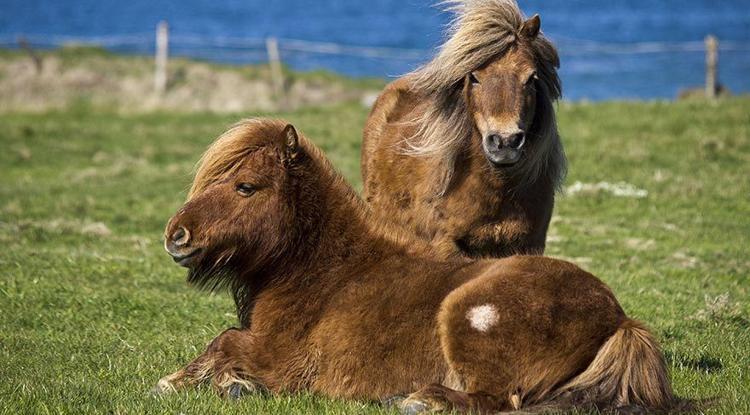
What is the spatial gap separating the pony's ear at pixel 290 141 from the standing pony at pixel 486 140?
1.39m

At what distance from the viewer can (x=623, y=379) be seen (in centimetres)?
513

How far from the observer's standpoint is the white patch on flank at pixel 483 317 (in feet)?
17.2

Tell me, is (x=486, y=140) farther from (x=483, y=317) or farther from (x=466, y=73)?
(x=483, y=317)

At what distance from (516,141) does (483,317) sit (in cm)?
183

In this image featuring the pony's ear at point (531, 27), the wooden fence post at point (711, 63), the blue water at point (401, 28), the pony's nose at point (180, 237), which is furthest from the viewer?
the blue water at point (401, 28)

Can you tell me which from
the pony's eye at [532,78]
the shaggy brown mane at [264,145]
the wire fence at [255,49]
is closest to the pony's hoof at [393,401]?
the shaggy brown mane at [264,145]

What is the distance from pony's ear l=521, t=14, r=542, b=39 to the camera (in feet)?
23.8

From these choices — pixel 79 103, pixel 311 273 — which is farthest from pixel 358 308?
pixel 79 103

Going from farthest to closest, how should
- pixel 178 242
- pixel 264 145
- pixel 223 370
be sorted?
pixel 264 145 → pixel 223 370 → pixel 178 242

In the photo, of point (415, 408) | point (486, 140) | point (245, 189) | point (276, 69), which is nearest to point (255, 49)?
point (276, 69)

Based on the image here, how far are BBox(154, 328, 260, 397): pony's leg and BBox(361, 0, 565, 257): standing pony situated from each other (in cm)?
168

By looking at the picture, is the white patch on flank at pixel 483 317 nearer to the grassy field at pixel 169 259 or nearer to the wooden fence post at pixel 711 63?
the grassy field at pixel 169 259

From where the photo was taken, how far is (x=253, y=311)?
19.5ft

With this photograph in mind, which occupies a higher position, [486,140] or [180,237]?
[486,140]
